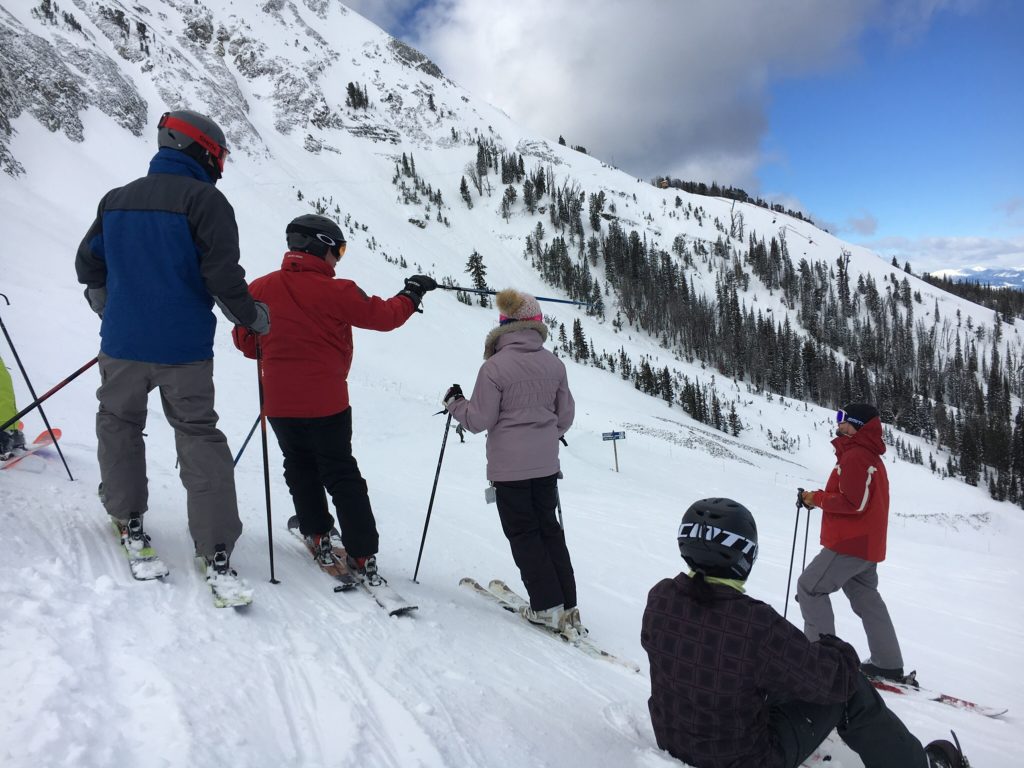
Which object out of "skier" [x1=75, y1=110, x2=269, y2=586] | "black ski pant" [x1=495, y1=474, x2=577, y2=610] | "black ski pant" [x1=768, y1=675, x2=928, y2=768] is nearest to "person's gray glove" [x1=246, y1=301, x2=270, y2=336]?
"skier" [x1=75, y1=110, x2=269, y2=586]

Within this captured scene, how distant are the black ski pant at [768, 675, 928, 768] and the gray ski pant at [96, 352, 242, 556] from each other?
9.42 feet

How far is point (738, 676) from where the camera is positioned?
6.61 ft

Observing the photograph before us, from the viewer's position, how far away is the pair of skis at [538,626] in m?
3.63

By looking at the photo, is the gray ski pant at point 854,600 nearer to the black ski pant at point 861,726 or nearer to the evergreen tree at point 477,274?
the black ski pant at point 861,726

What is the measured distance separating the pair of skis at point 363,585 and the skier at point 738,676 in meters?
1.61

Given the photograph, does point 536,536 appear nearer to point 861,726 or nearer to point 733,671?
point 733,671

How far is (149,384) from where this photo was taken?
293cm

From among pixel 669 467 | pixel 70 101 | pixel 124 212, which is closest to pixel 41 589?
pixel 124 212

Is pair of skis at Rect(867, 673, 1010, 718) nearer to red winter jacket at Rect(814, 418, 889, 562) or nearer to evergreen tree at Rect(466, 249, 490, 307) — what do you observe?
red winter jacket at Rect(814, 418, 889, 562)

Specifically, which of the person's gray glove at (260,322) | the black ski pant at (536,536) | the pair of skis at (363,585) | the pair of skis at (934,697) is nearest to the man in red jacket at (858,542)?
the pair of skis at (934,697)

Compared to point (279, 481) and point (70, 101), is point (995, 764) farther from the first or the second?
point (70, 101)

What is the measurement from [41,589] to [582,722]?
2.53m

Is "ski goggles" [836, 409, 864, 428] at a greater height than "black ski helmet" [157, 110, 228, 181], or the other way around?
"black ski helmet" [157, 110, 228, 181]

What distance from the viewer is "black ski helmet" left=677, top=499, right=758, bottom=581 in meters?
2.13
